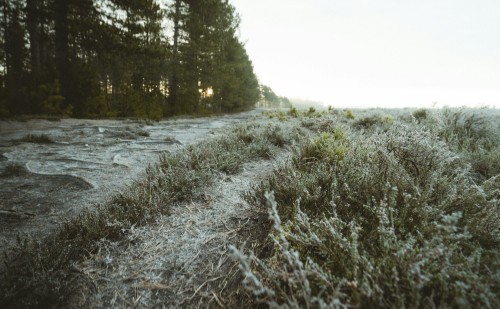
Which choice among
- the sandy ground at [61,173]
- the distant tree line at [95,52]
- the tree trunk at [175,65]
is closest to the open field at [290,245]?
the sandy ground at [61,173]

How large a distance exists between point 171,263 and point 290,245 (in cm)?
81

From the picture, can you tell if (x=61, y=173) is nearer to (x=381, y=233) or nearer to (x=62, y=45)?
(x=381, y=233)

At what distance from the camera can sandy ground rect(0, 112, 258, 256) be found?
7.38 feet

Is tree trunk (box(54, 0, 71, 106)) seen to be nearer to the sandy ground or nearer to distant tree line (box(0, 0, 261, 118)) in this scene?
distant tree line (box(0, 0, 261, 118))

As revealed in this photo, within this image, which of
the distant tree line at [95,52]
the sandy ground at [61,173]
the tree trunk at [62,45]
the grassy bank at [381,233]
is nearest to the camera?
the grassy bank at [381,233]

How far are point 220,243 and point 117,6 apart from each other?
40.5ft

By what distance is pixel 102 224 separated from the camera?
191 cm

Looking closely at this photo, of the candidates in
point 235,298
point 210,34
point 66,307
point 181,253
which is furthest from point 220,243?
point 210,34

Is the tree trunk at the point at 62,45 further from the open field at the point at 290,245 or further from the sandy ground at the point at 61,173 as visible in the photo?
the open field at the point at 290,245

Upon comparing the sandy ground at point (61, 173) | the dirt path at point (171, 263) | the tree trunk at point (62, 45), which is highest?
the tree trunk at point (62, 45)

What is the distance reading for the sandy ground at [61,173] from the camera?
2.25m

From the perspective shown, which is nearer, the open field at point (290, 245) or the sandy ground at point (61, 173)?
the open field at point (290, 245)

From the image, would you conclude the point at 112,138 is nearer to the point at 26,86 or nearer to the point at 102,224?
the point at 102,224

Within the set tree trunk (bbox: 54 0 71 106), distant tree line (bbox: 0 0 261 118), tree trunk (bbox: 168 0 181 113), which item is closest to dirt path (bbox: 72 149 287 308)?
distant tree line (bbox: 0 0 261 118)
